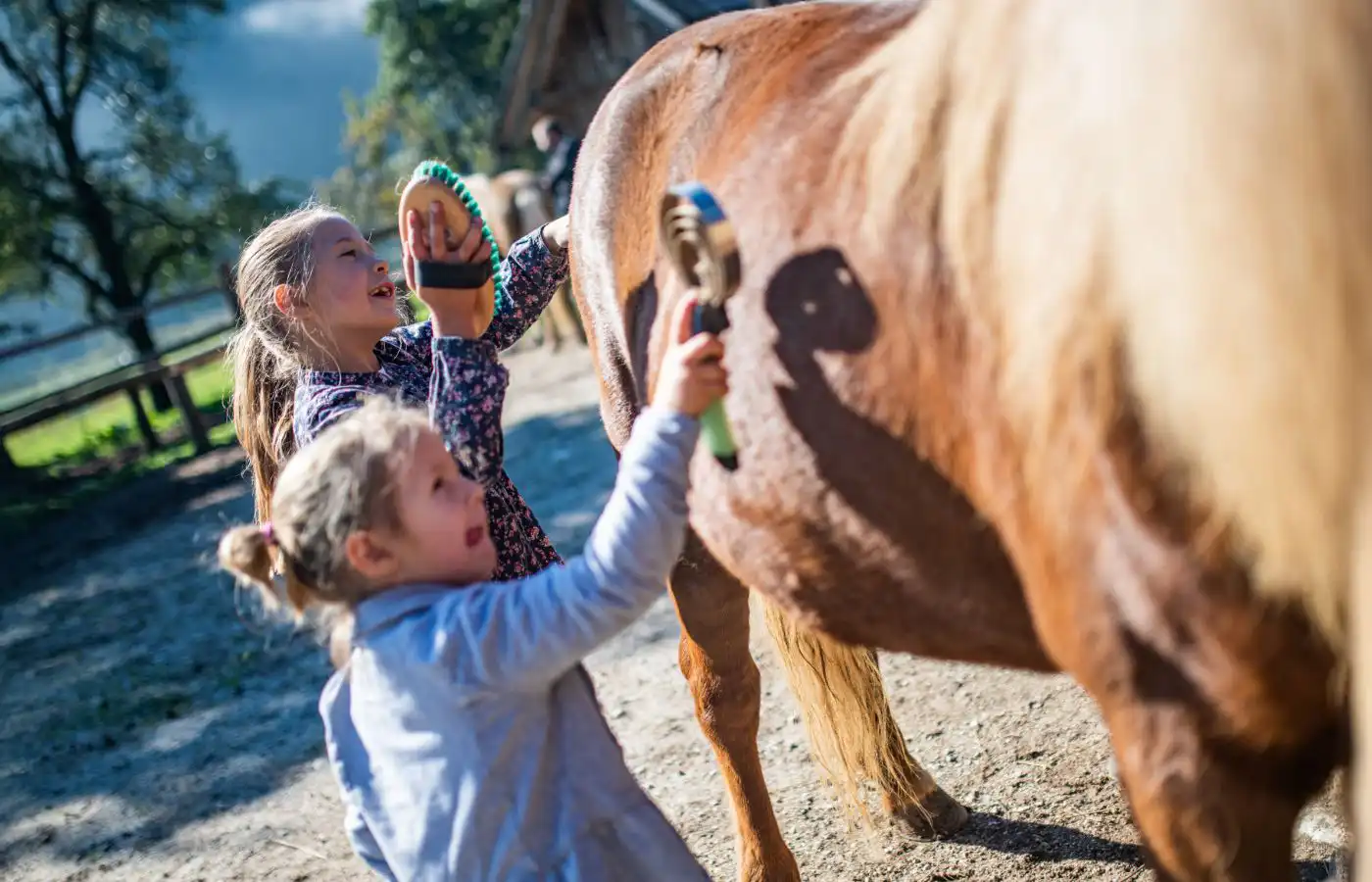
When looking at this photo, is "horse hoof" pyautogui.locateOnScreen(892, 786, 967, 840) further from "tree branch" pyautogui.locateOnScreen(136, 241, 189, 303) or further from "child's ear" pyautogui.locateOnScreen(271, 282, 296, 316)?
"tree branch" pyautogui.locateOnScreen(136, 241, 189, 303)

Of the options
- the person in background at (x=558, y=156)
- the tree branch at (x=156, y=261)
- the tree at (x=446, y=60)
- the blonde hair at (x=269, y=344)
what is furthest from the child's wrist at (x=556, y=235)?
the tree at (x=446, y=60)

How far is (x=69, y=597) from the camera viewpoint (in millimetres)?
6027

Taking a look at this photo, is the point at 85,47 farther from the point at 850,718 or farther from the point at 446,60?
the point at 850,718

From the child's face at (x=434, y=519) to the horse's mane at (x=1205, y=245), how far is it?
2.29 feet

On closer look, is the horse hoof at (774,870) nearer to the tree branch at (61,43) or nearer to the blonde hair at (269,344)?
the blonde hair at (269,344)

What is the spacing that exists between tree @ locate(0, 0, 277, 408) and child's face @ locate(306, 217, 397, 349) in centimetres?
1178

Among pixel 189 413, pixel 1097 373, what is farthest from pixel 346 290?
pixel 189 413

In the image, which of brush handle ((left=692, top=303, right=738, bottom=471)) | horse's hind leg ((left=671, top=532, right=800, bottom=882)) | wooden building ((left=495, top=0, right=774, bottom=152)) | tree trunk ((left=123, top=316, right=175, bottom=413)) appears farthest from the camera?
tree trunk ((left=123, top=316, right=175, bottom=413))

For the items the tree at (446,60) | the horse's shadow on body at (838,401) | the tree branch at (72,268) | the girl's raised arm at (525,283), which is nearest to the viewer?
the horse's shadow on body at (838,401)

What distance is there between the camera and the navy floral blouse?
163 centimetres

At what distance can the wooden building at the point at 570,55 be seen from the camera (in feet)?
40.3

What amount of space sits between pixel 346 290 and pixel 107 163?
14.8 metres

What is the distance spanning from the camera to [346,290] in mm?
1958

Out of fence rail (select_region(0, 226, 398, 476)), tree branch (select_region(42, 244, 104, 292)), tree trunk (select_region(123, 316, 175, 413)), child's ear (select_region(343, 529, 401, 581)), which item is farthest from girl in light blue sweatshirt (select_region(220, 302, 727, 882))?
tree branch (select_region(42, 244, 104, 292))
